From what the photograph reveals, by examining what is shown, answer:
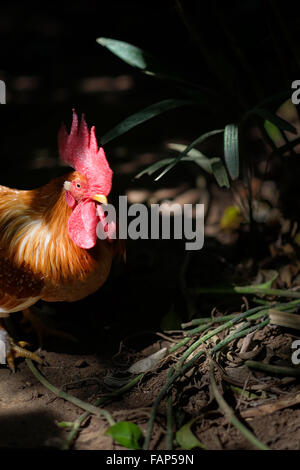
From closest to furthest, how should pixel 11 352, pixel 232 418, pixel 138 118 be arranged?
pixel 232 418 < pixel 11 352 < pixel 138 118

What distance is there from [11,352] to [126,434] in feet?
3.41

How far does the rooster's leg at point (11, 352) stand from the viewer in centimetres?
316

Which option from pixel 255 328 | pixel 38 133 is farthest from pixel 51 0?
pixel 255 328

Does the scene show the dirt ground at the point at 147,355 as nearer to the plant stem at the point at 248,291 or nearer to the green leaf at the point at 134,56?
the plant stem at the point at 248,291

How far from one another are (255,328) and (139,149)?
285cm

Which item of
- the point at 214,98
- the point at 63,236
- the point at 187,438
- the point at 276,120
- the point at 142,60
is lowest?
the point at 187,438

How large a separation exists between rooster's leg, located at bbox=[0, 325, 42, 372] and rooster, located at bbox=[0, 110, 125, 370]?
185mm

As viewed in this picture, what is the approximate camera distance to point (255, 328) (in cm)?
308

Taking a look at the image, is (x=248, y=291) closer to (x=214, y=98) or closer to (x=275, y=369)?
(x=275, y=369)

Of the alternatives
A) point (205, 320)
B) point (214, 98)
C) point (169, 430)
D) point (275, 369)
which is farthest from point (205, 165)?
point (169, 430)

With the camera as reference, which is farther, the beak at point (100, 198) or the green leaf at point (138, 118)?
the green leaf at point (138, 118)

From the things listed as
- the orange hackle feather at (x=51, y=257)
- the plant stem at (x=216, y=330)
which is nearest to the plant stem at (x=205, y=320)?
the plant stem at (x=216, y=330)

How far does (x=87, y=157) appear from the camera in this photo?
2789 mm

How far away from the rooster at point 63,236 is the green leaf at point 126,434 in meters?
0.82
